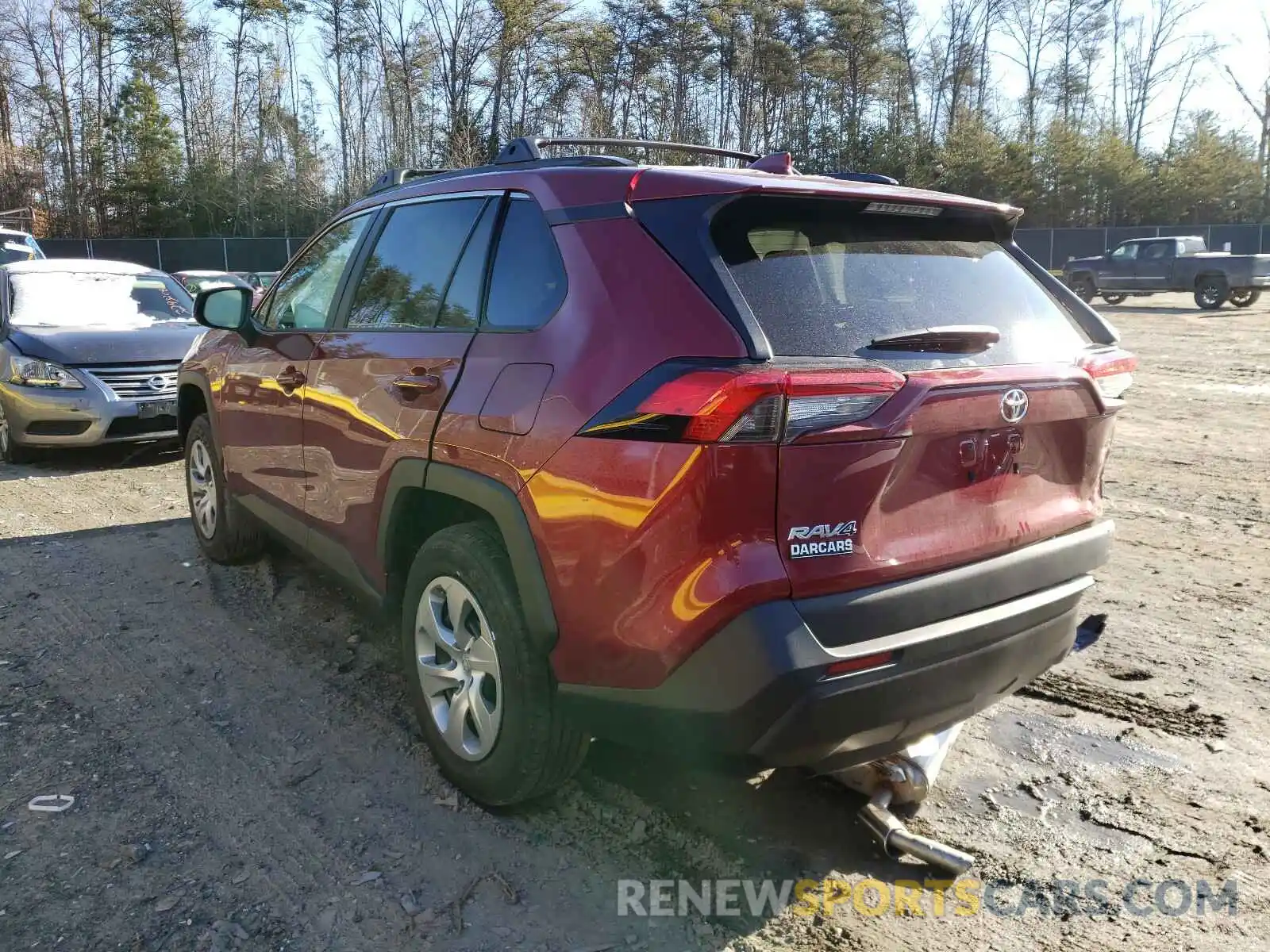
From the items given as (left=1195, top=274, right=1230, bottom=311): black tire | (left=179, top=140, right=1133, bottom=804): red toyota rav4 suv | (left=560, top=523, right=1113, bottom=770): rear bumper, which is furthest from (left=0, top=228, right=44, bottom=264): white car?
(left=1195, top=274, right=1230, bottom=311): black tire

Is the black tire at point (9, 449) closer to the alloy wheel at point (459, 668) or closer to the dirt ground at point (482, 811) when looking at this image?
the dirt ground at point (482, 811)

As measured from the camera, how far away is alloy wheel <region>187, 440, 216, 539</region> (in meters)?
5.23

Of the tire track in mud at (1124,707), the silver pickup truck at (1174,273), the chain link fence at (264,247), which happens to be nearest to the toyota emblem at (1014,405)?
the tire track in mud at (1124,707)

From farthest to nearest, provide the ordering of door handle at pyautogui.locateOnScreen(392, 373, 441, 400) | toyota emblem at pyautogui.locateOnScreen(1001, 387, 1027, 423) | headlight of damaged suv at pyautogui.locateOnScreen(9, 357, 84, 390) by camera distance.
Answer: headlight of damaged suv at pyautogui.locateOnScreen(9, 357, 84, 390)
door handle at pyautogui.locateOnScreen(392, 373, 441, 400)
toyota emblem at pyautogui.locateOnScreen(1001, 387, 1027, 423)

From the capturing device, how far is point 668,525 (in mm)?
2211

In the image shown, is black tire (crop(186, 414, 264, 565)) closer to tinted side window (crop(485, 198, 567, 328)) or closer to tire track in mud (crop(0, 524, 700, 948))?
tire track in mud (crop(0, 524, 700, 948))

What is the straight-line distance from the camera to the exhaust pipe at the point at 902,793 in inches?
105

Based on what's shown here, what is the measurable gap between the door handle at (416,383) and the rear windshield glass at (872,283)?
42.3 inches

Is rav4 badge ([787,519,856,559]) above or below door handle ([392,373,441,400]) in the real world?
Answer: below

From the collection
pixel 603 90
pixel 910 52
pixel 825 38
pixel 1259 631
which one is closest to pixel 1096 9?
pixel 910 52

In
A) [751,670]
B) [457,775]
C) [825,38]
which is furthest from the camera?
[825,38]

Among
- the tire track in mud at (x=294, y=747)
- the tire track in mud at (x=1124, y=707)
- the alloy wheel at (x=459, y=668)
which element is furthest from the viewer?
the tire track in mud at (x=1124, y=707)

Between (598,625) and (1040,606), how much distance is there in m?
1.21

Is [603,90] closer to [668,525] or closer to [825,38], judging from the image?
[825,38]
